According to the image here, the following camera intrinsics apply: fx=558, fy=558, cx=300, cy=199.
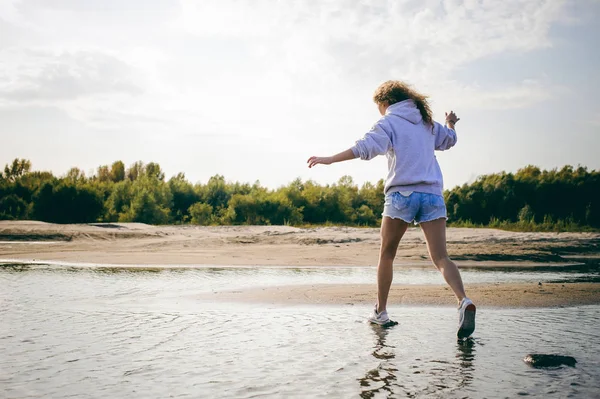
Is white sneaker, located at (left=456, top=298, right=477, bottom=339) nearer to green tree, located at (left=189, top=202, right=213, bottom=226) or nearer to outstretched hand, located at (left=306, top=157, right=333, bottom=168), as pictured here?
outstretched hand, located at (left=306, top=157, right=333, bottom=168)

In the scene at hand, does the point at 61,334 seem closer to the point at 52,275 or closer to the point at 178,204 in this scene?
the point at 52,275

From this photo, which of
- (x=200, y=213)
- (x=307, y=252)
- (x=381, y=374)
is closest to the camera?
(x=381, y=374)

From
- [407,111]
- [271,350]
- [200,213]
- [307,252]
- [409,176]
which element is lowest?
[271,350]

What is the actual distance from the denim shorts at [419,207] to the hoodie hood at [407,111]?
2.31ft

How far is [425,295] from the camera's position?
23.0 ft

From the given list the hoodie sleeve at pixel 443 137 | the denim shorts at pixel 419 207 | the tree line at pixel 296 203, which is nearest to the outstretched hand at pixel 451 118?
the hoodie sleeve at pixel 443 137

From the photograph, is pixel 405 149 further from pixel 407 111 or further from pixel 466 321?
pixel 466 321

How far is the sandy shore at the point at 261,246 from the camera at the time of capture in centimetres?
1301

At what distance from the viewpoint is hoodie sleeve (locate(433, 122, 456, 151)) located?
518cm

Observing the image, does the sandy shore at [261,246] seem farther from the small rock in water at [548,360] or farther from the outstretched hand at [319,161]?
the small rock in water at [548,360]

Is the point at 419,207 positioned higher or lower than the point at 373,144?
lower

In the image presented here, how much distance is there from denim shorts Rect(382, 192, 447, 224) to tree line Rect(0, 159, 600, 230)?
21040 millimetres

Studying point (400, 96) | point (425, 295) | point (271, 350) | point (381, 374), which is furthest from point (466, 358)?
point (425, 295)

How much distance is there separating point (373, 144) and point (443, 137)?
831 mm
